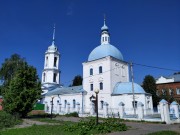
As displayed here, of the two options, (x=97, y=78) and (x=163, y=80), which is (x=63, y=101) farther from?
(x=163, y=80)

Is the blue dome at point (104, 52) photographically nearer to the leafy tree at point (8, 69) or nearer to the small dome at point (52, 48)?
the small dome at point (52, 48)

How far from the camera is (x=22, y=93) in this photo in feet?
68.2

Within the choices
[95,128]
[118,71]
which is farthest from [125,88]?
[95,128]

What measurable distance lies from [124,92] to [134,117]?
24.3 ft

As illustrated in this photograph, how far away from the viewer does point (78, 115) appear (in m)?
27.6

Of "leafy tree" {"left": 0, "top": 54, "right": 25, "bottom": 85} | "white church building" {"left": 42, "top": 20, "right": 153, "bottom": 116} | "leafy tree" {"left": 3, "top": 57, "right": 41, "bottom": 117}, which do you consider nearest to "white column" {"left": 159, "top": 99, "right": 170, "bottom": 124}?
"white church building" {"left": 42, "top": 20, "right": 153, "bottom": 116}

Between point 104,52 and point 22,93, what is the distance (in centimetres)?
1686

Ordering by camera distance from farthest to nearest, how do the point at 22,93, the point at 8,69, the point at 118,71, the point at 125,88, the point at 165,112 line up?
1. the point at 8,69
2. the point at 118,71
3. the point at 125,88
4. the point at 22,93
5. the point at 165,112

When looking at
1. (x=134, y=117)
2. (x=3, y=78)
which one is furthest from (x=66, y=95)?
(x=134, y=117)

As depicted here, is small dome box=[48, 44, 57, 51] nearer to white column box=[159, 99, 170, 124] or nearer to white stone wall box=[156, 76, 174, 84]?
white stone wall box=[156, 76, 174, 84]

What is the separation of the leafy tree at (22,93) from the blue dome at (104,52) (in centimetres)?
1383

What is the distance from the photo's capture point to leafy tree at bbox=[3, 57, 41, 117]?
20.6 meters

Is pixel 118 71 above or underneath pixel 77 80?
underneath

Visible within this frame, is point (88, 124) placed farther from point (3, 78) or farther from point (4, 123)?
point (3, 78)
